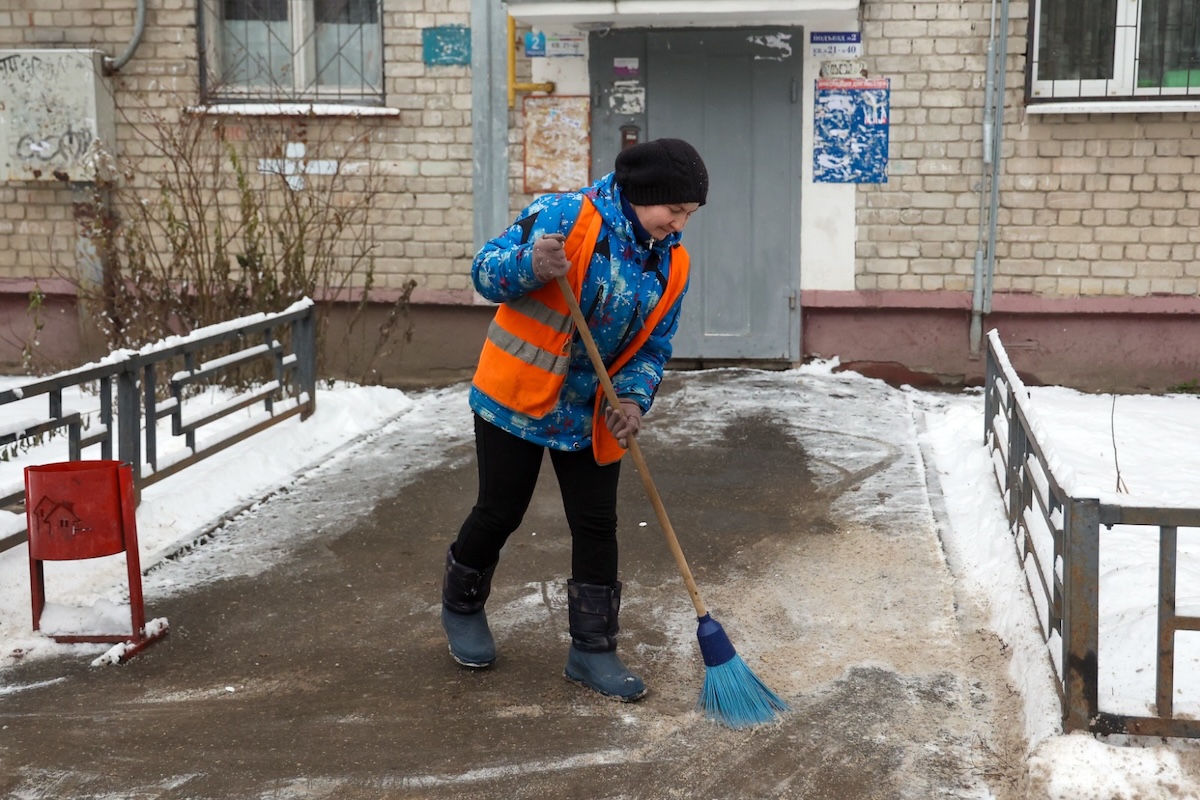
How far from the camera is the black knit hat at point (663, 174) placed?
12.3 ft

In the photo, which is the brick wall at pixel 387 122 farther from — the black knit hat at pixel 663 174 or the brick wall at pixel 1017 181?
the black knit hat at pixel 663 174

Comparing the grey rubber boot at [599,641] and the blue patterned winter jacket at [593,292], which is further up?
the blue patterned winter jacket at [593,292]

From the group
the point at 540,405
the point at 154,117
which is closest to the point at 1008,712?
the point at 540,405

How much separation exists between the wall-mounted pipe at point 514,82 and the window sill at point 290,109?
34.7 inches

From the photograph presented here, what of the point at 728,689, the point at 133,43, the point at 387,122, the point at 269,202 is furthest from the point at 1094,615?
the point at 133,43

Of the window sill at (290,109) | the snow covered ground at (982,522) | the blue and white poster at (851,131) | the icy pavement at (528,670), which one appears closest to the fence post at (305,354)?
the snow covered ground at (982,522)

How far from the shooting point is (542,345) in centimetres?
393

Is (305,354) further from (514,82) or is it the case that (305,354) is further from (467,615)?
(467,615)

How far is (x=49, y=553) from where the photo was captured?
4410 mm

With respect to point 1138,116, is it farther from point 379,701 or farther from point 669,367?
point 379,701

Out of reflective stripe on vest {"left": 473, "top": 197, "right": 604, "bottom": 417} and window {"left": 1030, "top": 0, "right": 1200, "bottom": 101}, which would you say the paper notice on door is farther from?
reflective stripe on vest {"left": 473, "top": 197, "right": 604, "bottom": 417}

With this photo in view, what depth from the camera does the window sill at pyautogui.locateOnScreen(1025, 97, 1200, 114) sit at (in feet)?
30.2

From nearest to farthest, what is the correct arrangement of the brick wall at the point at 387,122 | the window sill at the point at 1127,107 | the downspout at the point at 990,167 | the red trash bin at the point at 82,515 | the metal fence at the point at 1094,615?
the metal fence at the point at 1094,615, the red trash bin at the point at 82,515, the window sill at the point at 1127,107, the downspout at the point at 990,167, the brick wall at the point at 387,122

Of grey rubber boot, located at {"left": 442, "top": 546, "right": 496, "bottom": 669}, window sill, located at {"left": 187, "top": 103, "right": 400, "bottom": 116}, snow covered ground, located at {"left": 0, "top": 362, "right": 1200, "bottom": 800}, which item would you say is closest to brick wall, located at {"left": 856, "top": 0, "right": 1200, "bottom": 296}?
snow covered ground, located at {"left": 0, "top": 362, "right": 1200, "bottom": 800}
